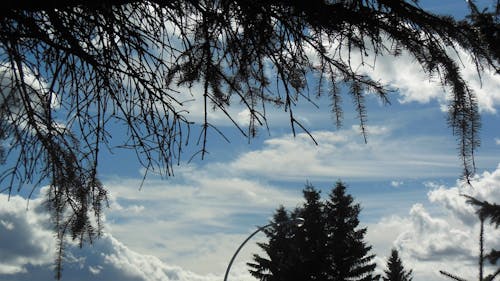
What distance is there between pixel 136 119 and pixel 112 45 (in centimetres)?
43

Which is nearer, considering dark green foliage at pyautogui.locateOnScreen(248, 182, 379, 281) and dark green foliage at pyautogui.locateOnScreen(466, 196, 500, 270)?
dark green foliage at pyautogui.locateOnScreen(466, 196, 500, 270)

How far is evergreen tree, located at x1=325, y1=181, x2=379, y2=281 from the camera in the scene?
102ft

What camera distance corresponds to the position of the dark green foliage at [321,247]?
1176 inches

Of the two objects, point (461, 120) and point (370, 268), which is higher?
point (461, 120)

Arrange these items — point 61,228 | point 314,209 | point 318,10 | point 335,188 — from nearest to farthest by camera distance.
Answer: point 318,10 → point 61,228 → point 314,209 → point 335,188

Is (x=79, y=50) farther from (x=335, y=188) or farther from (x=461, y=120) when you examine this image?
(x=335, y=188)

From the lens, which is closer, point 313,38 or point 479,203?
point 313,38

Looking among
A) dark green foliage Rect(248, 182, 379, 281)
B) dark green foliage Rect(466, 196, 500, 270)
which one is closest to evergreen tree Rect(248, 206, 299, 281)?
dark green foliage Rect(248, 182, 379, 281)

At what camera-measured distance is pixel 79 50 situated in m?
2.96

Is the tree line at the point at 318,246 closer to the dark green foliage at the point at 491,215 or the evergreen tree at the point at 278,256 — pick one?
the evergreen tree at the point at 278,256

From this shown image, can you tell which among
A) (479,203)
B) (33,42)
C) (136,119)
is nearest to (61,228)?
(136,119)

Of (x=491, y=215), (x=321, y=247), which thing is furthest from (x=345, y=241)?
(x=491, y=215)

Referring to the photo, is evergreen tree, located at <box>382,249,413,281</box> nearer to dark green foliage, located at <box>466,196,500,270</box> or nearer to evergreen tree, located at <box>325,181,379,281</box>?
evergreen tree, located at <box>325,181,379,281</box>

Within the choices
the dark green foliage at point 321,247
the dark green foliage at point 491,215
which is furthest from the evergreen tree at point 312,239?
the dark green foliage at point 491,215
